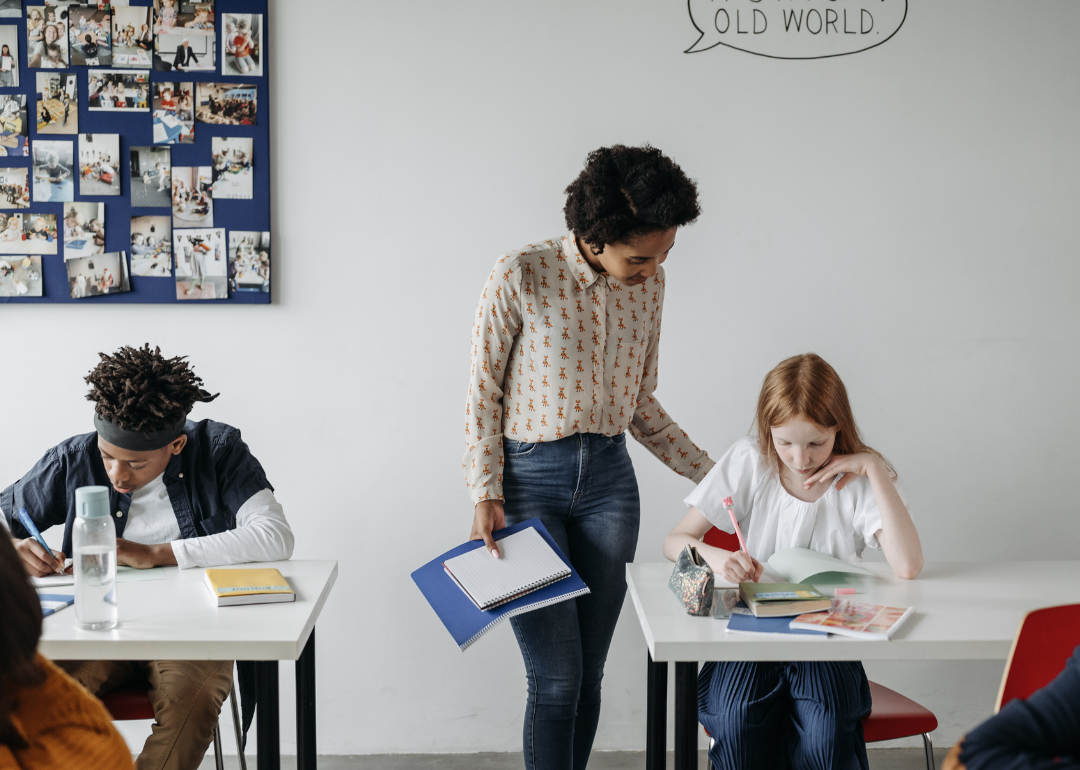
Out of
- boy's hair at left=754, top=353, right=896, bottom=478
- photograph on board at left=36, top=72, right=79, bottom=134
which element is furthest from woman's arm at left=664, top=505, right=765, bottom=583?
photograph on board at left=36, top=72, right=79, bottom=134

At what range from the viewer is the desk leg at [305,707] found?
162 centimetres

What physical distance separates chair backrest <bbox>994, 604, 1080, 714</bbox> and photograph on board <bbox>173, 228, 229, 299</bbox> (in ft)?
6.82

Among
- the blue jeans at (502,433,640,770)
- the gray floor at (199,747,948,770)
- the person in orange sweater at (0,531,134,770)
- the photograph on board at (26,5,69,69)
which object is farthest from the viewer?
the gray floor at (199,747,948,770)

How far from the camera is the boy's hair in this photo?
1758 millimetres

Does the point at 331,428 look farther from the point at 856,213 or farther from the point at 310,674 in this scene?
the point at 856,213

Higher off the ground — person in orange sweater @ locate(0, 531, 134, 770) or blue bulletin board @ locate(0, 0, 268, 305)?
blue bulletin board @ locate(0, 0, 268, 305)

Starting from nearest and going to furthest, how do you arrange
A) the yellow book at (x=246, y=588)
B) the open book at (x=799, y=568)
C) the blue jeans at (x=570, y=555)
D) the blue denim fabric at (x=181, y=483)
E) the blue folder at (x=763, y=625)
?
the blue folder at (x=763, y=625), the yellow book at (x=246, y=588), the open book at (x=799, y=568), the blue jeans at (x=570, y=555), the blue denim fabric at (x=181, y=483)

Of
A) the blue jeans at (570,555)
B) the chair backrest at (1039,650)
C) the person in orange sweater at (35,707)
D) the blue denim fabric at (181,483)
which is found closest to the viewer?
the person in orange sweater at (35,707)

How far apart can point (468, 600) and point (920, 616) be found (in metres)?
0.77

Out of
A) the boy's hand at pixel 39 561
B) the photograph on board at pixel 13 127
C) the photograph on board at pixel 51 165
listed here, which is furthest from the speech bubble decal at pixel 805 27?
the boy's hand at pixel 39 561

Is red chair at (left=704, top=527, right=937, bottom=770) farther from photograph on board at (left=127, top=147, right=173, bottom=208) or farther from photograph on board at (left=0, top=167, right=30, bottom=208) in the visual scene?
photograph on board at (left=0, top=167, right=30, bottom=208)

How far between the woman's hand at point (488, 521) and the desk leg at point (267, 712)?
0.44 meters

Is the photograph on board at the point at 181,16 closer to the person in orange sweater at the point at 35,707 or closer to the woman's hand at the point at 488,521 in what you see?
the woman's hand at the point at 488,521

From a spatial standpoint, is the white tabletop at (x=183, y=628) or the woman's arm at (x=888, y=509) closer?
the white tabletop at (x=183, y=628)
